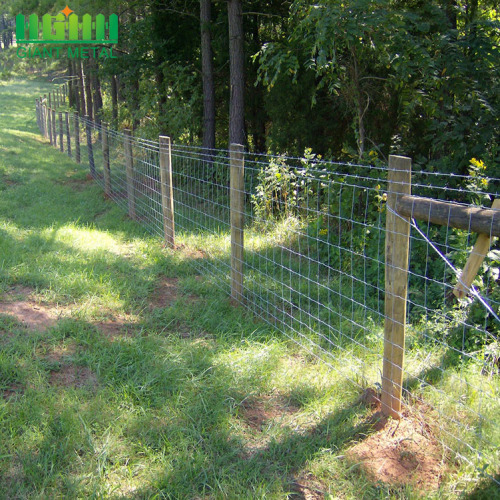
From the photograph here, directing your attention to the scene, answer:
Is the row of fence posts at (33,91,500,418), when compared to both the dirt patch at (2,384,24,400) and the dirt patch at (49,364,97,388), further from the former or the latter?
the dirt patch at (2,384,24,400)

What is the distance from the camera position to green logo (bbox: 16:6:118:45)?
54.3ft

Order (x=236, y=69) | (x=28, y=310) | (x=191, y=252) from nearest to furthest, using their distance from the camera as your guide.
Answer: (x=28, y=310) < (x=191, y=252) < (x=236, y=69)

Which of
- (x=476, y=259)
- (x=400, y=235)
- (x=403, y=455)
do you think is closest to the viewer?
(x=476, y=259)

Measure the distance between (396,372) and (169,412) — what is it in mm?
1459

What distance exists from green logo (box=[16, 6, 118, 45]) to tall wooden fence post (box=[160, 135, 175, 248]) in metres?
10.6

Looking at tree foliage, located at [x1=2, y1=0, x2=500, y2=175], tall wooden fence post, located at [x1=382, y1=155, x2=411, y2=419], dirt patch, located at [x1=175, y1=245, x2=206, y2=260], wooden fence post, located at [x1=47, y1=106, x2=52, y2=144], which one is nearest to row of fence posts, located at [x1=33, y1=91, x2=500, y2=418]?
tall wooden fence post, located at [x1=382, y1=155, x2=411, y2=419]

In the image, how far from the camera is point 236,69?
35.5 ft

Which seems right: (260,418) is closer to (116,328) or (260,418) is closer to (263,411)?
(263,411)

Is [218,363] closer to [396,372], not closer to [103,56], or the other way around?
[396,372]

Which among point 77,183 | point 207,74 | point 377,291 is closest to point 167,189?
point 377,291

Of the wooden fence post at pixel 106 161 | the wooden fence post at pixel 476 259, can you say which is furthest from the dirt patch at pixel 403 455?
the wooden fence post at pixel 106 161

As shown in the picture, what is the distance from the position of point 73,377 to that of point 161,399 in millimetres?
729

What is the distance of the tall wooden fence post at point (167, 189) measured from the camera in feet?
22.0

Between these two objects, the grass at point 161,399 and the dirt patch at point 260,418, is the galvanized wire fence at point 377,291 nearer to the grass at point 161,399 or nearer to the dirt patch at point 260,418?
the grass at point 161,399
